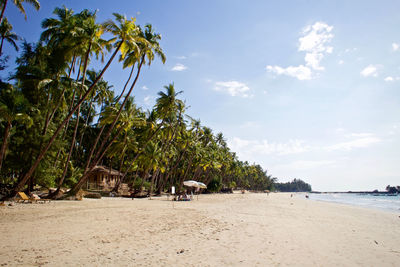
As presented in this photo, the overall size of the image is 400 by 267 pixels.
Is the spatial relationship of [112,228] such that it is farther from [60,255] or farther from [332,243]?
[332,243]

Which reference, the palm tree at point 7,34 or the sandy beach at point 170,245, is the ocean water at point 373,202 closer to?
the sandy beach at point 170,245

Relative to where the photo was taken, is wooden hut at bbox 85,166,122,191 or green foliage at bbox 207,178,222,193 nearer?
wooden hut at bbox 85,166,122,191

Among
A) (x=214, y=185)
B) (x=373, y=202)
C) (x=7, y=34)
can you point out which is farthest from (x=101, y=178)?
(x=373, y=202)

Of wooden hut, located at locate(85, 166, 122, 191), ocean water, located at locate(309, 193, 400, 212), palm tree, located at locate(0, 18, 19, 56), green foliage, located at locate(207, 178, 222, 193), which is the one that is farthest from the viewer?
green foliage, located at locate(207, 178, 222, 193)

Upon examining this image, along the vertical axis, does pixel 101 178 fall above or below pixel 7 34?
below

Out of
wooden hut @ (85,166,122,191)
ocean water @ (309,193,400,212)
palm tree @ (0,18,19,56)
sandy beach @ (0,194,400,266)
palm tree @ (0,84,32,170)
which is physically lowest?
ocean water @ (309,193,400,212)

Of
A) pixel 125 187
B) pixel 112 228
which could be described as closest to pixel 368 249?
pixel 112 228

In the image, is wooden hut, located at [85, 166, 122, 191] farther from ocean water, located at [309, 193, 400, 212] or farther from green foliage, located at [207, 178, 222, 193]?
ocean water, located at [309, 193, 400, 212]

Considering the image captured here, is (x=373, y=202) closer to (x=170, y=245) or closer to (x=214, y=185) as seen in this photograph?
(x=214, y=185)

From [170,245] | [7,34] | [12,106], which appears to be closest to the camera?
[170,245]

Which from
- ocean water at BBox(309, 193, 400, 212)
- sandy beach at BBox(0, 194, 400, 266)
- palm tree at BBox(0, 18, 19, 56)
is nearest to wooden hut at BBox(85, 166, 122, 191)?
palm tree at BBox(0, 18, 19, 56)

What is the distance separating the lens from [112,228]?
8000mm

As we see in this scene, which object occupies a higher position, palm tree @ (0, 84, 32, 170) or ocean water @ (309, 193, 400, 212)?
palm tree @ (0, 84, 32, 170)

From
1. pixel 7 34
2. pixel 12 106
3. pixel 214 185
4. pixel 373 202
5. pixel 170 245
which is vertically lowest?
pixel 373 202
